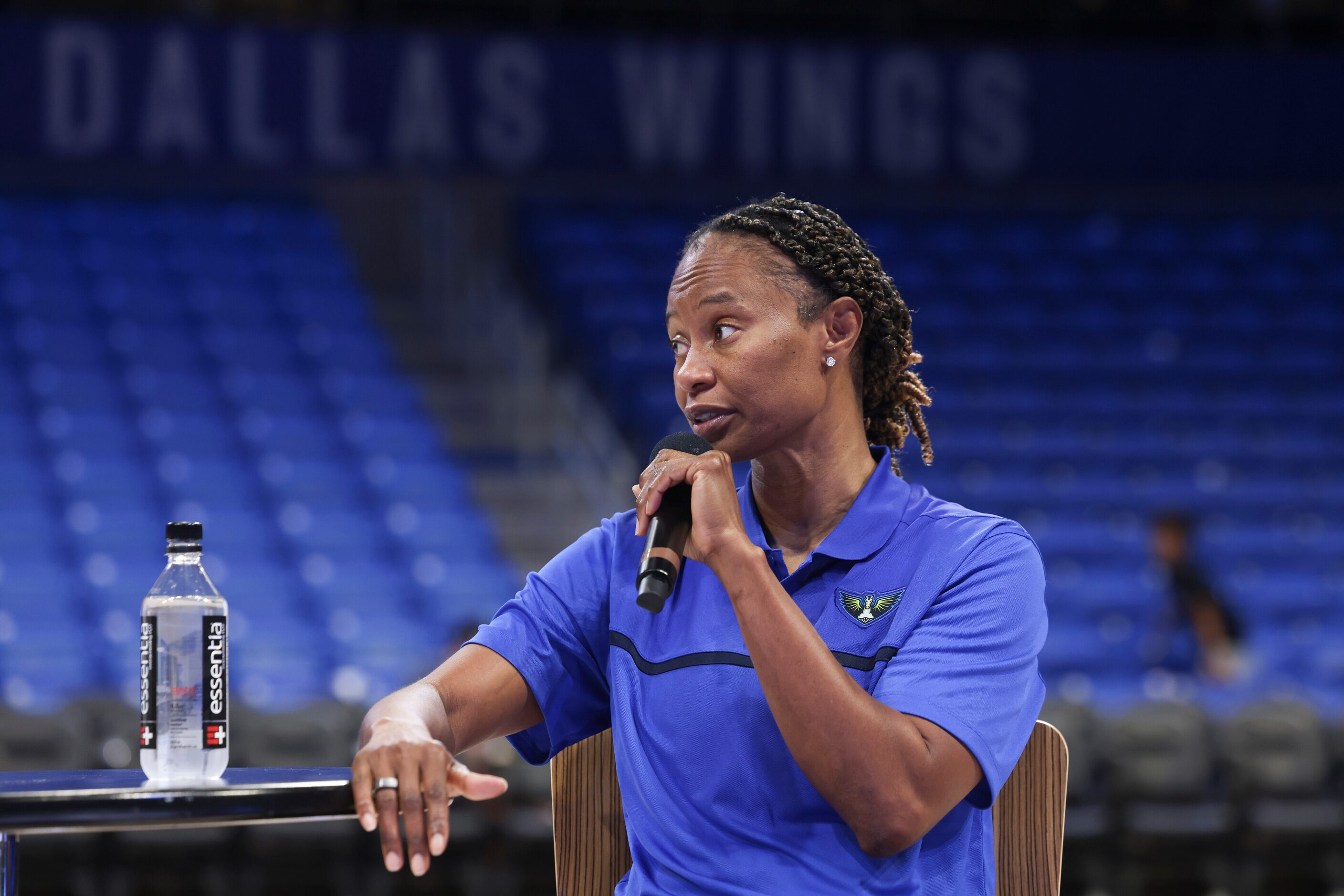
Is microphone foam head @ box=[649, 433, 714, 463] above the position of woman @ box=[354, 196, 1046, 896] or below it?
above

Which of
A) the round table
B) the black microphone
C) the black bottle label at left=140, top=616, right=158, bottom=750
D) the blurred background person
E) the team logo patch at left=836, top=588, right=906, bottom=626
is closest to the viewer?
the round table

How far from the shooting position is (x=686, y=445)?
5.60 feet

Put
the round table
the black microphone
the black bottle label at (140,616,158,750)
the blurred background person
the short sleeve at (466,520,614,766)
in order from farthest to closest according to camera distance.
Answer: the blurred background person, the short sleeve at (466,520,614,766), the black bottle label at (140,616,158,750), the black microphone, the round table

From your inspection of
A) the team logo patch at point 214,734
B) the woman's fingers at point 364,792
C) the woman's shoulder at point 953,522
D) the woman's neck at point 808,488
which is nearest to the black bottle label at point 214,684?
the team logo patch at point 214,734

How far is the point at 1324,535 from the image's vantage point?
7469 mm

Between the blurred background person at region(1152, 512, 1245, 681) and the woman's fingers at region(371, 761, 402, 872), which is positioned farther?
the blurred background person at region(1152, 512, 1245, 681)

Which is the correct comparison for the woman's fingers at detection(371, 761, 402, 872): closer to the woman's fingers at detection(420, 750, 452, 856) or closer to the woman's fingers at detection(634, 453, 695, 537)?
the woman's fingers at detection(420, 750, 452, 856)

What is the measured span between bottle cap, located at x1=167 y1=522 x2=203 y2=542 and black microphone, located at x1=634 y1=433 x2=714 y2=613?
0.50 meters

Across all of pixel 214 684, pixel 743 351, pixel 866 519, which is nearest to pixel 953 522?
pixel 866 519

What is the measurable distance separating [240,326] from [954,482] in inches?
158

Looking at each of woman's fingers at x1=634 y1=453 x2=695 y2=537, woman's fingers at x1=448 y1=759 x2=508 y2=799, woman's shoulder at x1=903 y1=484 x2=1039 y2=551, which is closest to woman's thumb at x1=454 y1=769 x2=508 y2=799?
woman's fingers at x1=448 y1=759 x2=508 y2=799

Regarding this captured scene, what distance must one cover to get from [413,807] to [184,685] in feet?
1.15

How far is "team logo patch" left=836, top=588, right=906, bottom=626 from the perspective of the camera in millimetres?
1719

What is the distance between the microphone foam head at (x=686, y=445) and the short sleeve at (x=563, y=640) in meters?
0.20
